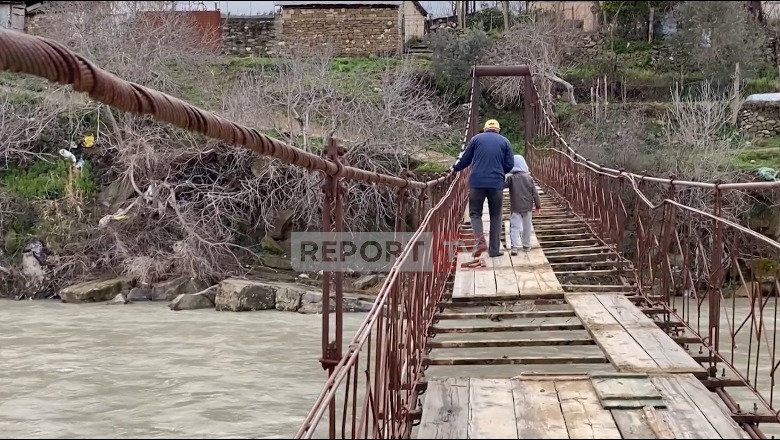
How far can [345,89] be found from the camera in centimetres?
1781

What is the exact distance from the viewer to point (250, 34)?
23.9 meters

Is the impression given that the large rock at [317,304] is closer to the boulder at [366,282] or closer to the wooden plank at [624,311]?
the boulder at [366,282]

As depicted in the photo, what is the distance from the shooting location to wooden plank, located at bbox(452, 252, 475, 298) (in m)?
4.93

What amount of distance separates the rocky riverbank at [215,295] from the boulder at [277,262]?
0.70 meters

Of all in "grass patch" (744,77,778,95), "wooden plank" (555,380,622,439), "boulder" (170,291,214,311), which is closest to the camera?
"wooden plank" (555,380,622,439)

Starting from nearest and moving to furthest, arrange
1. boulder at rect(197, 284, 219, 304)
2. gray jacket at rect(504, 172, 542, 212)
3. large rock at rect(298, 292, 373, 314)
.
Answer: gray jacket at rect(504, 172, 542, 212), large rock at rect(298, 292, 373, 314), boulder at rect(197, 284, 219, 304)

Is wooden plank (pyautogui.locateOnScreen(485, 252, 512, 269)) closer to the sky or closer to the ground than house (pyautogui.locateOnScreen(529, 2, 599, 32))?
closer to the ground

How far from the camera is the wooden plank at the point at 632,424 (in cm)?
250

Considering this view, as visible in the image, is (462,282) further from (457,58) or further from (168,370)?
(457,58)

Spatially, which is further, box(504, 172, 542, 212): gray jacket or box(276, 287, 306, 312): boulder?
box(276, 287, 306, 312): boulder

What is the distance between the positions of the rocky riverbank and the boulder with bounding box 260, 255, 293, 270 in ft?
2.30

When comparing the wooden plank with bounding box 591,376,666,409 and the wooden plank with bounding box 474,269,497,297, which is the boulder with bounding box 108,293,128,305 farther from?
the wooden plank with bounding box 591,376,666,409

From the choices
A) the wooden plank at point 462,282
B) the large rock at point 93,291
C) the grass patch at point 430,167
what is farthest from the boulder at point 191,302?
the wooden plank at point 462,282

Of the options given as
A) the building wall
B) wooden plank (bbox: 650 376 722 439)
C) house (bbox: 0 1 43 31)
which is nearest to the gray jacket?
wooden plank (bbox: 650 376 722 439)
